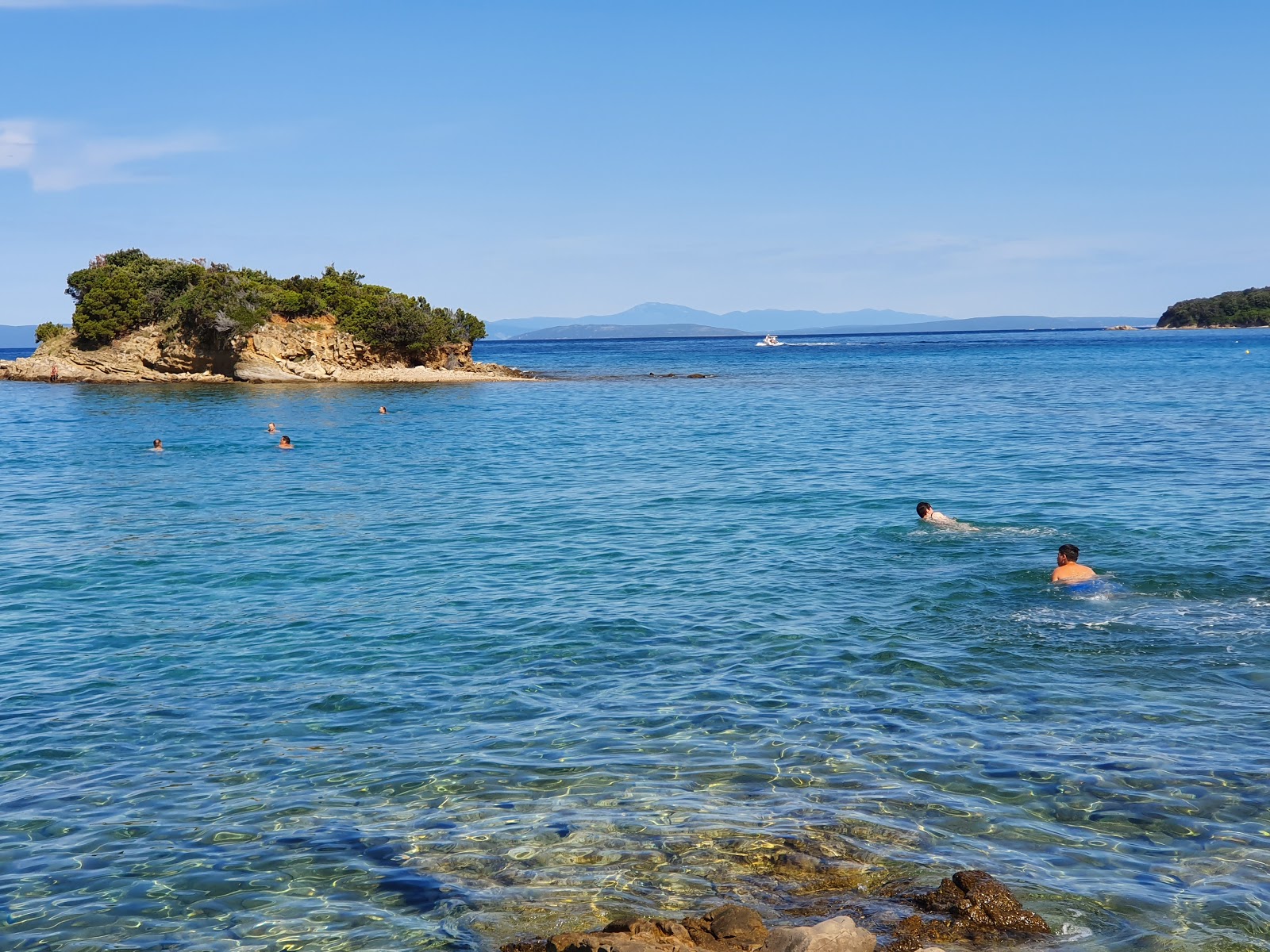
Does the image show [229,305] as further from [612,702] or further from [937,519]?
[612,702]

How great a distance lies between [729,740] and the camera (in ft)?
36.5

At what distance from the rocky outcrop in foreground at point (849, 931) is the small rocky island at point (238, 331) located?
237 feet

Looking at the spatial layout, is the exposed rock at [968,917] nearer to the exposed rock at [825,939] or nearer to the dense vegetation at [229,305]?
the exposed rock at [825,939]

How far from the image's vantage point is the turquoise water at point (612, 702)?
8.20 meters

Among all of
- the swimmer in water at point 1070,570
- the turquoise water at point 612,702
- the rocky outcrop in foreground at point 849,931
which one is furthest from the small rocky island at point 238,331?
the rocky outcrop in foreground at point 849,931

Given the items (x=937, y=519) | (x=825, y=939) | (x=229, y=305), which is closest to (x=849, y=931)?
(x=825, y=939)

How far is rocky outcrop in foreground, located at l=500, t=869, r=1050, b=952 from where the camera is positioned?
21.1ft

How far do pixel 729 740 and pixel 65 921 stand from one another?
6328 mm

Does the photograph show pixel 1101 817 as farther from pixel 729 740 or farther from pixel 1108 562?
pixel 1108 562

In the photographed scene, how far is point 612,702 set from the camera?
12.4m

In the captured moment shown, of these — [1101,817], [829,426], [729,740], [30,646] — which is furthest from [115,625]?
[829,426]

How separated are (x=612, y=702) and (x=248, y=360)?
6921 cm

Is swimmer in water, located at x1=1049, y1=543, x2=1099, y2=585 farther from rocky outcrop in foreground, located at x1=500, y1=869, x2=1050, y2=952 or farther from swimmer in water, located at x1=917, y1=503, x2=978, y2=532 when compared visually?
rocky outcrop in foreground, located at x1=500, y1=869, x2=1050, y2=952

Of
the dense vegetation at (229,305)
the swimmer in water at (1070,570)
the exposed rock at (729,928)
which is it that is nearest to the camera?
the exposed rock at (729,928)
